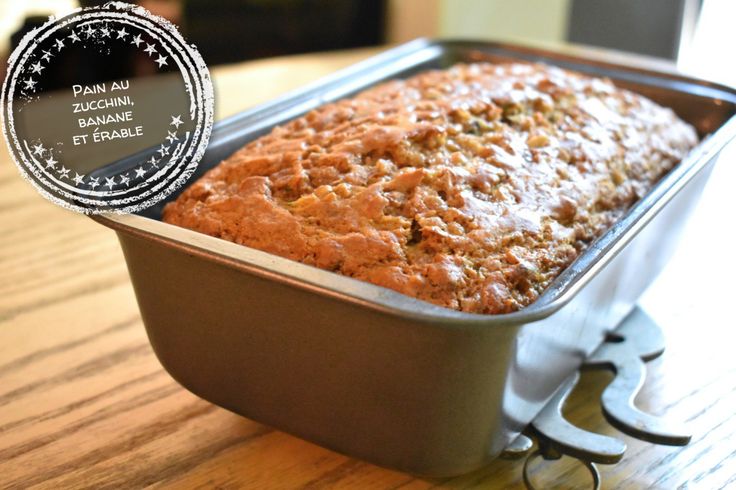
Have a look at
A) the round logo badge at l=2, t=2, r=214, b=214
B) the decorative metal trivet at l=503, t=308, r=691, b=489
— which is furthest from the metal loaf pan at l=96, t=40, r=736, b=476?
the round logo badge at l=2, t=2, r=214, b=214

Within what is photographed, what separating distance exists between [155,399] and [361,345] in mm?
388

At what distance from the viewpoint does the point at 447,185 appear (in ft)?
3.02

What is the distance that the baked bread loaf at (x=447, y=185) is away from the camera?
827 mm

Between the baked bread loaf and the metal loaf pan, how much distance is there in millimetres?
85

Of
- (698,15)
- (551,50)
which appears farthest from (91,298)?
(698,15)

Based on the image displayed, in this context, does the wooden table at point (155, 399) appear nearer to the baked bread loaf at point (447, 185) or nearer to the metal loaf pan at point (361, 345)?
the metal loaf pan at point (361, 345)

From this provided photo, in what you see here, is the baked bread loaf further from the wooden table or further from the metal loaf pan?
the wooden table

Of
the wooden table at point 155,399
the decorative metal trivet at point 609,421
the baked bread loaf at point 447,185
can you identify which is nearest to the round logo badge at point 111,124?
the baked bread loaf at point 447,185

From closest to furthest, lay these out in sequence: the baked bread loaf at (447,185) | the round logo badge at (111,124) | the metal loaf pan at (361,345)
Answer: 1. the metal loaf pan at (361,345)
2. the baked bread loaf at (447,185)
3. the round logo badge at (111,124)

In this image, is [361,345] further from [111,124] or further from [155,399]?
[111,124]

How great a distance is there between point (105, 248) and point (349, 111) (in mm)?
492

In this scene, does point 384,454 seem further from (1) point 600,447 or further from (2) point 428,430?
(1) point 600,447

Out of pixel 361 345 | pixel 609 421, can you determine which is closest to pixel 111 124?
pixel 361 345

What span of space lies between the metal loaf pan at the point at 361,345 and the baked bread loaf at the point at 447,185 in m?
0.09
